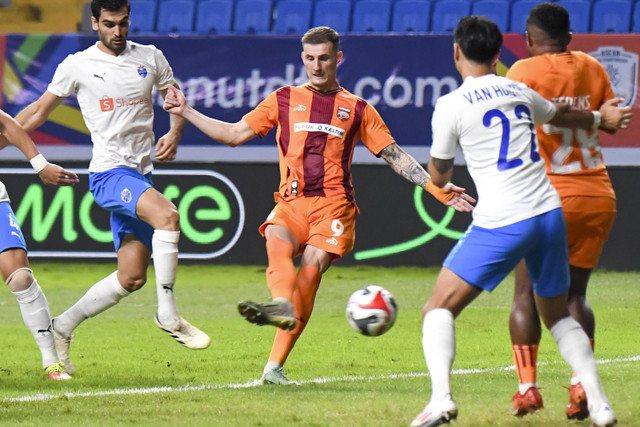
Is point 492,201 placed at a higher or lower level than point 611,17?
lower

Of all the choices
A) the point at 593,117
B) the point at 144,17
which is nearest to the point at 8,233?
the point at 593,117

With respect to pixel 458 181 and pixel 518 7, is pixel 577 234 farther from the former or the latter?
pixel 518 7

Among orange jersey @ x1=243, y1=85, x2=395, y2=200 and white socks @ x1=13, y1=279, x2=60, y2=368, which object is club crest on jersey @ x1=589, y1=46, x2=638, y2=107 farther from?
white socks @ x1=13, y1=279, x2=60, y2=368

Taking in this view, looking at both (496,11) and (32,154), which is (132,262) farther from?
(496,11)

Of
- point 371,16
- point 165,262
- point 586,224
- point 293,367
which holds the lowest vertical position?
point 293,367

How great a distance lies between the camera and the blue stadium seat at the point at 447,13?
13797mm

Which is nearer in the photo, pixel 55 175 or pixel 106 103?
pixel 55 175

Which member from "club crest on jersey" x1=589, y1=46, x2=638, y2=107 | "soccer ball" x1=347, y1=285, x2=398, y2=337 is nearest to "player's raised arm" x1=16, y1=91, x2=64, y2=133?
"soccer ball" x1=347, y1=285, x2=398, y2=337

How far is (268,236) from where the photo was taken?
5.71 m

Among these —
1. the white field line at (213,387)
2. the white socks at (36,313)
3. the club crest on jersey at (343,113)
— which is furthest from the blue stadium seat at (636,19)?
the white socks at (36,313)

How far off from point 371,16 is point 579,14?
262 centimetres

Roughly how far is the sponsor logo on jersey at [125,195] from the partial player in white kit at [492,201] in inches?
91.8

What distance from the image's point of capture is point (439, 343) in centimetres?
427

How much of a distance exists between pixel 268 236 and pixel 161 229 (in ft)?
2.36
